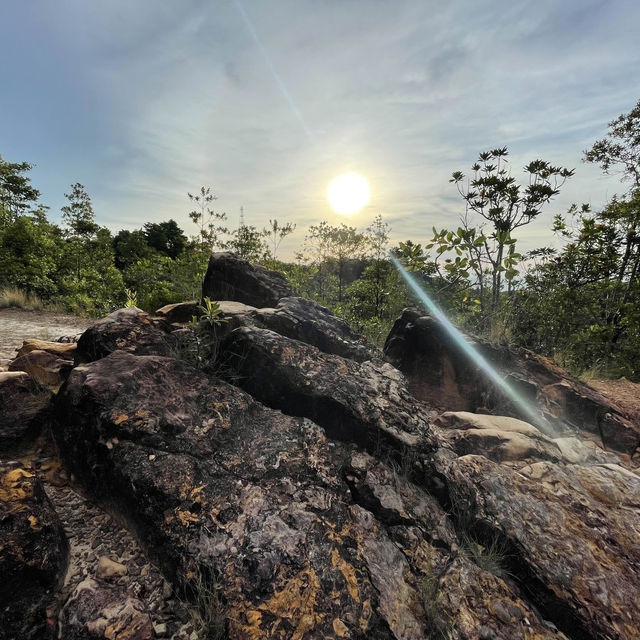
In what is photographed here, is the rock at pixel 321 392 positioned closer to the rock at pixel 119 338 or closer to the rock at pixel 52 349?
the rock at pixel 119 338

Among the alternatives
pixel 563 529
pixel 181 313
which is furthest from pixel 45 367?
pixel 563 529

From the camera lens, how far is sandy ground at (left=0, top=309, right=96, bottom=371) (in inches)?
222

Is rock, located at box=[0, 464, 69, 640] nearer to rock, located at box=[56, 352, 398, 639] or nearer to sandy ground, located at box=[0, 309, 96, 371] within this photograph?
rock, located at box=[56, 352, 398, 639]

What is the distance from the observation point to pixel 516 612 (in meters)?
2.03

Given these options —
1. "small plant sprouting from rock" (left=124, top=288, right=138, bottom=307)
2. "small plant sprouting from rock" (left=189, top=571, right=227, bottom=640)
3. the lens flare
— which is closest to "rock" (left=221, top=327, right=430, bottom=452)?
"small plant sprouting from rock" (left=189, top=571, right=227, bottom=640)

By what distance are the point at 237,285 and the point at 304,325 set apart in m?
1.71

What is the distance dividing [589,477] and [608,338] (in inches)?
360

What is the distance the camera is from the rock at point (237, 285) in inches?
206

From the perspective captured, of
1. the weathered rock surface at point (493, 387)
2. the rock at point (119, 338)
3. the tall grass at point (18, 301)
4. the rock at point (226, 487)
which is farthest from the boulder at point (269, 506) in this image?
the tall grass at point (18, 301)

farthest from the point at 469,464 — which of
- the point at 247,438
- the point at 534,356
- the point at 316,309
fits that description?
the point at 534,356

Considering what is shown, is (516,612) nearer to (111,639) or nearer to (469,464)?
(469,464)

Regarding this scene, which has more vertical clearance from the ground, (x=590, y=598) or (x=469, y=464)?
(x=469, y=464)

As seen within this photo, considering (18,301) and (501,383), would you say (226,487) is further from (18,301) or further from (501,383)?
(18,301)

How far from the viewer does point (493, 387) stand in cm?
494
